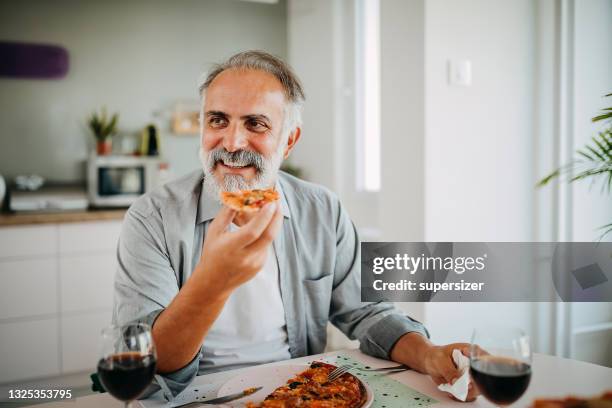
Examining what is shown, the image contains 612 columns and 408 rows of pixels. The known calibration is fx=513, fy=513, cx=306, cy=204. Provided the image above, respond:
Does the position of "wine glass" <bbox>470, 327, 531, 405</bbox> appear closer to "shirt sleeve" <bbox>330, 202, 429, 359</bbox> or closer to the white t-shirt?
"shirt sleeve" <bbox>330, 202, 429, 359</bbox>

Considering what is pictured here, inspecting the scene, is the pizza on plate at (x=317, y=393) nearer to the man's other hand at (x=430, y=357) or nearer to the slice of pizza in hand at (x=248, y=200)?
the man's other hand at (x=430, y=357)

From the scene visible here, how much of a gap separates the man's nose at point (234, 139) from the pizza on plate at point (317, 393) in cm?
54

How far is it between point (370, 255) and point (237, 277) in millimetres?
648

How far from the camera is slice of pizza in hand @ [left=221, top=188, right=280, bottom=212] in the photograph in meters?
0.89

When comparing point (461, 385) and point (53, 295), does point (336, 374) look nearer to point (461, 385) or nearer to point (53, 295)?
point (461, 385)

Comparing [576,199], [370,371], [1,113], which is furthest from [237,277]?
[1,113]

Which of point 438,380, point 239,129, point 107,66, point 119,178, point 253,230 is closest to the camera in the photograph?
point 253,230

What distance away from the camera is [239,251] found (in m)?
0.82

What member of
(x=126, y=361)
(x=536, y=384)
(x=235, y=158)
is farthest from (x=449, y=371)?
(x=235, y=158)

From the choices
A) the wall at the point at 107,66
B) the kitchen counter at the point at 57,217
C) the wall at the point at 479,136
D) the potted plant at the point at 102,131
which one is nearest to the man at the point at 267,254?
the wall at the point at 479,136

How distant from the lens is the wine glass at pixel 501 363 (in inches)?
27.3

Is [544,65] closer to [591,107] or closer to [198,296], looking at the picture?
[591,107]

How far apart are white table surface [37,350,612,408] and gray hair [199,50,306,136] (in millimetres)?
615

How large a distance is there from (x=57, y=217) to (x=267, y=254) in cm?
174
